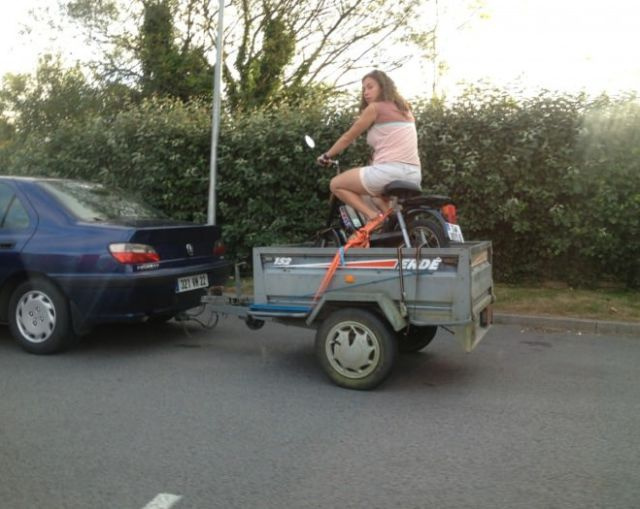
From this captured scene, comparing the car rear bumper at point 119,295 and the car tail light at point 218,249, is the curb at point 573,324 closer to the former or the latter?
the car tail light at point 218,249

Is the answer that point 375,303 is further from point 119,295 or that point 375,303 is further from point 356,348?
point 119,295

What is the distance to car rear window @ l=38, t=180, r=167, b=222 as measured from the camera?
5988mm

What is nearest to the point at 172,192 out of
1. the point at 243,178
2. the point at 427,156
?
the point at 243,178

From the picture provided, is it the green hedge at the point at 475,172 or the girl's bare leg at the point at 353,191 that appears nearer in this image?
the girl's bare leg at the point at 353,191

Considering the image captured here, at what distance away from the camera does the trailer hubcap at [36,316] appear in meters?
5.71

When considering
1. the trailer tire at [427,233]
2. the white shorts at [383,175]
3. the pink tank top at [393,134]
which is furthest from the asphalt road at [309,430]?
the pink tank top at [393,134]

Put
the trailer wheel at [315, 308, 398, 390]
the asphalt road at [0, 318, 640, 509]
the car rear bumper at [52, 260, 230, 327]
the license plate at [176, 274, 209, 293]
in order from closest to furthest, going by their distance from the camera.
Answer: the asphalt road at [0, 318, 640, 509], the trailer wheel at [315, 308, 398, 390], the car rear bumper at [52, 260, 230, 327], the license plate at [176, 274, 209, 293]

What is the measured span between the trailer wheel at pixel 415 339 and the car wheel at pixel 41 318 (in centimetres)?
294

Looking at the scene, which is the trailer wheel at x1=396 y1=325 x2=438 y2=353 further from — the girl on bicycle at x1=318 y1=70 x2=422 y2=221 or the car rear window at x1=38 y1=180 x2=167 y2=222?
the car rear window at x1=38 y1=180 x2=167 y2=222

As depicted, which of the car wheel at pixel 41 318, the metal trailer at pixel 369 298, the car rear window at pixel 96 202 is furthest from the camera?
the car rear window at pixel 96 202

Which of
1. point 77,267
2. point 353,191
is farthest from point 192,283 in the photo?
point 353,191

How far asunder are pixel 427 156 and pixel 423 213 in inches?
141

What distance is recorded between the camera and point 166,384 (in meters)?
4.97

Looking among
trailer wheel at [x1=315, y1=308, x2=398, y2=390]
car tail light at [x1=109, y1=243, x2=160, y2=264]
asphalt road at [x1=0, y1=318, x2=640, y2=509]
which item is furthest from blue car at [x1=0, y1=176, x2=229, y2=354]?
trailer wheel at [x1=315, y1=308, x2=398, y2=390]
